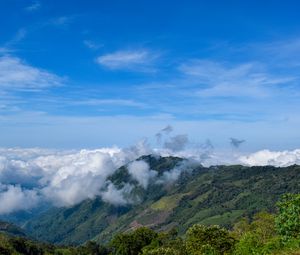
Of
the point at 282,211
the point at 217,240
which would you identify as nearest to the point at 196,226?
the point at 217,240

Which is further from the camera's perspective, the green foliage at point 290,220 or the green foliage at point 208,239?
the green foliage at point 208,239

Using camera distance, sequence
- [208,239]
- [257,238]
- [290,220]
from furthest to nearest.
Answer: [208,239], [257,238], [290,220]

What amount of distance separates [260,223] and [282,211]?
413ft

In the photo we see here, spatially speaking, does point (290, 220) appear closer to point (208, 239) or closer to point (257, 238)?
point (257, 238)

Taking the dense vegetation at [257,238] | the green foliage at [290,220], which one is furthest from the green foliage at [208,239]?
the green foliage at [290,220]

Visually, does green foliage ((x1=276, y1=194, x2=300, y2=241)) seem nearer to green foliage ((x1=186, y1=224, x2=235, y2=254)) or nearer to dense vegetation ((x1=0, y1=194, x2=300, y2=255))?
dense vegetation ((x1=0, y1=194, x2=300, y2=255))

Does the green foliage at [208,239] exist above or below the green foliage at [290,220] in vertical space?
below

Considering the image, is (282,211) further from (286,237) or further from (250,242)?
(250,242)

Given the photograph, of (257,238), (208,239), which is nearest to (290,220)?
(257,238)

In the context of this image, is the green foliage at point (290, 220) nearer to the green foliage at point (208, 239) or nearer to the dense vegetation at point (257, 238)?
the dense vegetation at point (257, 238)

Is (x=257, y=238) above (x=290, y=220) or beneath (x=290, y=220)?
beneath

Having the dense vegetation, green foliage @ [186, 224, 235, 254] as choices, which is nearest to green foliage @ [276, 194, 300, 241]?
the dense vegetation

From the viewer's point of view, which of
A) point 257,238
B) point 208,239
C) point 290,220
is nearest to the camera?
point 290,220

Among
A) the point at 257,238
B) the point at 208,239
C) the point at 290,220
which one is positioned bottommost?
the point at 208,239
